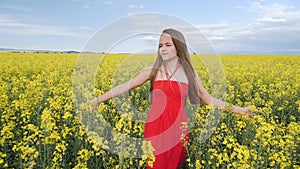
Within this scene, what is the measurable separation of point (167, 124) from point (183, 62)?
2.44 ft

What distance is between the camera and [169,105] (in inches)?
146

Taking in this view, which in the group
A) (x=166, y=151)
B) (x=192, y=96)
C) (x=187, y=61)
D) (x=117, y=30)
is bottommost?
(x=166, y=151)

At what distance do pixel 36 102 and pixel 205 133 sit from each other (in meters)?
3.07

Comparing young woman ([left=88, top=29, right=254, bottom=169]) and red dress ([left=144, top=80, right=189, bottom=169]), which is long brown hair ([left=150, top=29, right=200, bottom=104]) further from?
red dress ([left=144, top=80, right=189, bottom=169])

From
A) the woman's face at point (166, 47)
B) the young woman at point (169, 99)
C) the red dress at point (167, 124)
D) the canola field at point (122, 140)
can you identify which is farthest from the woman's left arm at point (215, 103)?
the woman's face at point (166, 47)

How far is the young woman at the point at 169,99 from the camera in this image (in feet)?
12.1

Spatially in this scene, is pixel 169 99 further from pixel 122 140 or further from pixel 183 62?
pixel 122 140

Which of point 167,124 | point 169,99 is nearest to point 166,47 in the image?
point 169,99

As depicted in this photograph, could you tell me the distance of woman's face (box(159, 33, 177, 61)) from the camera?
12.0ft

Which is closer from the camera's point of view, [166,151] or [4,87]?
[166,151]

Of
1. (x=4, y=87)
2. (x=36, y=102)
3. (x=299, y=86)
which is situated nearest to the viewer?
(x=36, y=102)

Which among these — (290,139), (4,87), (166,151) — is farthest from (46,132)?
(4,87)

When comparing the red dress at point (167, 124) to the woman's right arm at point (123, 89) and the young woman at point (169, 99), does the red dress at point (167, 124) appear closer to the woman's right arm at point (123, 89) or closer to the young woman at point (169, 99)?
the young woman at point (169, 99)

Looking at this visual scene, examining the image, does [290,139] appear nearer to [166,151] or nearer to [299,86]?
[166,151]
